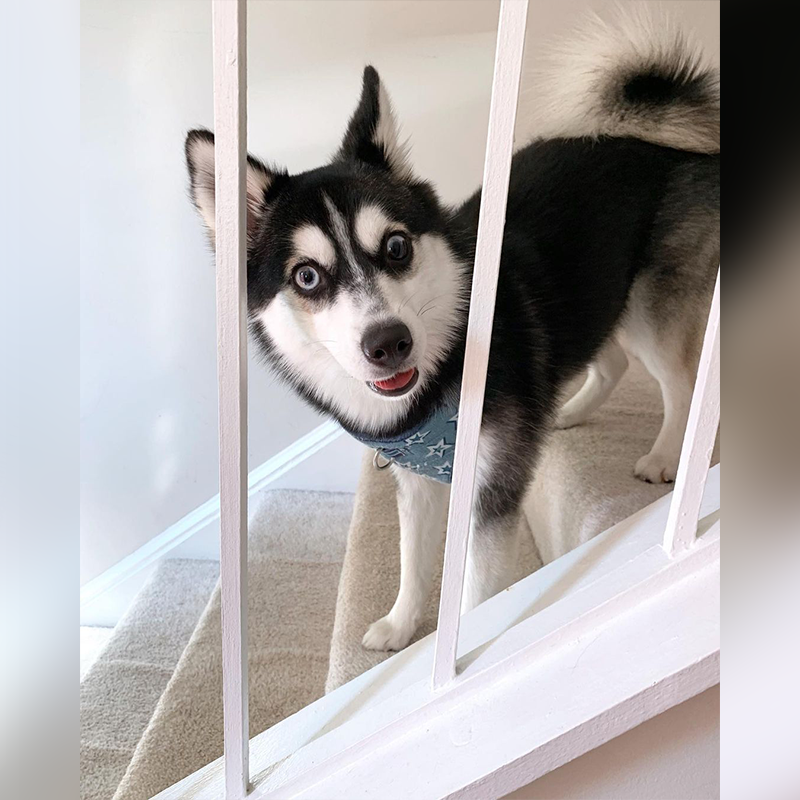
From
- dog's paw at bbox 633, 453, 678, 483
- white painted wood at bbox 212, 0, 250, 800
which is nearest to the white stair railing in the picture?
white painted wood at bbox 212, 0, 250, 800

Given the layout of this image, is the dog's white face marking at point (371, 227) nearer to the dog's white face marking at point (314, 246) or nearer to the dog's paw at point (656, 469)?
the dog's white face marking at point (314, 246)

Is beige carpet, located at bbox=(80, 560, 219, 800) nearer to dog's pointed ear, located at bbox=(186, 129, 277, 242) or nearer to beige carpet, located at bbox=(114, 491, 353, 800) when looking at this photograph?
beige carpet, located at bbox=(114, 491, 353, 800)

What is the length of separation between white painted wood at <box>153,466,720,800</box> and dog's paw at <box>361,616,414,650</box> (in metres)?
0.40

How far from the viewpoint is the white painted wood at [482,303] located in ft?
1.75

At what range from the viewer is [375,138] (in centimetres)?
110

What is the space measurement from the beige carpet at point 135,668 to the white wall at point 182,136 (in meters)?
0.36

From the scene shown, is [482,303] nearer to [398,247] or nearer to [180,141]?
[398,247]

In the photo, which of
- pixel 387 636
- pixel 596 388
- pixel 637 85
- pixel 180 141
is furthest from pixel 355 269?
pixel 180 141

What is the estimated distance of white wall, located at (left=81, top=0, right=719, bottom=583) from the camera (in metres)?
1.66

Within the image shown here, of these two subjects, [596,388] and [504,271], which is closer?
[504,271]

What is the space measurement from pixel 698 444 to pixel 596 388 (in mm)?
1043
